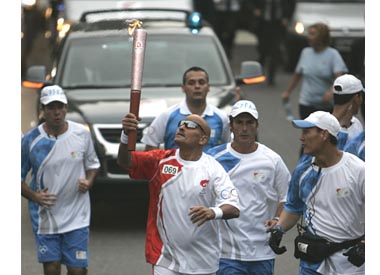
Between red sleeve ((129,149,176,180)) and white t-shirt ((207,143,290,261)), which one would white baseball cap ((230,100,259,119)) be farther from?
red sleeve ((129,149,176,180))

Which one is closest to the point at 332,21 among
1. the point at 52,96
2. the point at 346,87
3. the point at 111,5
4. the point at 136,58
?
the point at 111,5

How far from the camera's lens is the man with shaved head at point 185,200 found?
690 cm

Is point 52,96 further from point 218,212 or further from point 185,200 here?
point 218,212

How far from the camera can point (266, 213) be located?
25.2 feet

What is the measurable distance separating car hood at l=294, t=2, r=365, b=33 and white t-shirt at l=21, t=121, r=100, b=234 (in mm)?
14150

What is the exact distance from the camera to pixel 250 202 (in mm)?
7621

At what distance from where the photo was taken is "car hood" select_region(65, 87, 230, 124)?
11.1 m

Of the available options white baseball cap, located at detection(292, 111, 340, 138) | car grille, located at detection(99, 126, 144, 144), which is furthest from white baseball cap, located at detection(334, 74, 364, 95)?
car grille, located at detection(99, 126, 144, 144)

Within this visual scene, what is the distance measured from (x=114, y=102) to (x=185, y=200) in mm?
4561

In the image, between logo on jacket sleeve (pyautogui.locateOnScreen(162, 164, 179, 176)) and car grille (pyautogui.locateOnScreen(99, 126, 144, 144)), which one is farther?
car grille (pyautogui.locateOnScreen(99, 126, 144, 144))

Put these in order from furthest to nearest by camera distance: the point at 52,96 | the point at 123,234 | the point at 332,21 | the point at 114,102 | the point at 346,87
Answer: the point at 332,21
the point at 114,102
the point at 123,234
the point at 52,96
the point at 346,87

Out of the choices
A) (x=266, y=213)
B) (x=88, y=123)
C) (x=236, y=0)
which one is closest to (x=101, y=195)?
(x=88, y=123)

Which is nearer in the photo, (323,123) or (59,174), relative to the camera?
(323,123)

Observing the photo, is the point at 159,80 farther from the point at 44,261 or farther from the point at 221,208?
the point at 221,208
